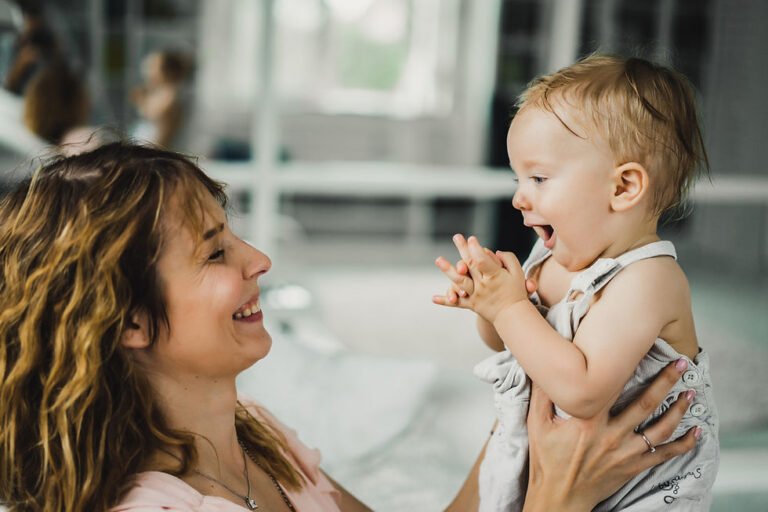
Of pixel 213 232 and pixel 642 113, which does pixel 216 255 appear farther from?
pixel 642 113

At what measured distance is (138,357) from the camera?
974 millimetres

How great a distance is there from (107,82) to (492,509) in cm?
463

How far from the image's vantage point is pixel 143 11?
528cm

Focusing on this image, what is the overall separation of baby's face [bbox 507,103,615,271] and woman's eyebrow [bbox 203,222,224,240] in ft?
1.10

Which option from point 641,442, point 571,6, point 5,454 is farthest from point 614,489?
point 571,6

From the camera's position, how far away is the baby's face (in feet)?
3.24

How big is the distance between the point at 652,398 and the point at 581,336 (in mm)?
119

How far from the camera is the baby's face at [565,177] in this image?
988 millimetres

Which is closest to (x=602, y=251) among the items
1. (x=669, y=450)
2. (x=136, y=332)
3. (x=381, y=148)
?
(x=669, y=450)

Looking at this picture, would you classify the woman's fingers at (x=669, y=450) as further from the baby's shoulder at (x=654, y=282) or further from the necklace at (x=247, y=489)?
the necklace at (x=247, y=489)

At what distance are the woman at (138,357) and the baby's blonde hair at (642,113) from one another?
234 millimetres

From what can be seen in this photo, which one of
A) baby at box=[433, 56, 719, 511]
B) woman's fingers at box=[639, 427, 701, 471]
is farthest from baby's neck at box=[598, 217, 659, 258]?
woman's fingers at box=[639, 427, 701, 471]

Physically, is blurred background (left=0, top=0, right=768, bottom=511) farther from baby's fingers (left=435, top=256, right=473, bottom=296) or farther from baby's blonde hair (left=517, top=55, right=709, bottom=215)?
baby's blonde hair (left=517, top=55, right=709, bottom=215)

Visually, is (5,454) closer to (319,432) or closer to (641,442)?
(641,442)
